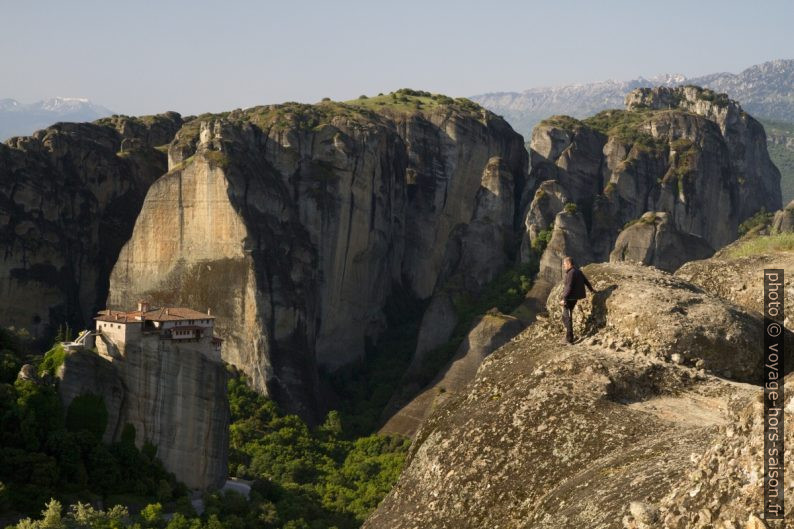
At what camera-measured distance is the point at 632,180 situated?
118125 millimetres

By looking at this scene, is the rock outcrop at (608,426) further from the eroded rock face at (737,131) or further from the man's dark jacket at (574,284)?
the eroded rock face at (737,131)

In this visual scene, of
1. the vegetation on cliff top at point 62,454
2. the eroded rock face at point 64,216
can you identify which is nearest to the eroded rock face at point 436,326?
the eroded rock face at point 64,216

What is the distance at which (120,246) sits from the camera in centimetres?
10181

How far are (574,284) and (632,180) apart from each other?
4159 inches

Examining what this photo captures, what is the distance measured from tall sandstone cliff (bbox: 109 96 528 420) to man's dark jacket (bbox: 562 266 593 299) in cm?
7380

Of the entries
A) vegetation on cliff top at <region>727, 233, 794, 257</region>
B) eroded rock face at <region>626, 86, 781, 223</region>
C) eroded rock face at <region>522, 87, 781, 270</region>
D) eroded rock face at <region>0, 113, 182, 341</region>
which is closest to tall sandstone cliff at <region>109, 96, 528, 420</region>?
eroded rock face at <region>522, 87, 781, 270</region>

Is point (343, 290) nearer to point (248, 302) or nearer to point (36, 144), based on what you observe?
point (248, 302)

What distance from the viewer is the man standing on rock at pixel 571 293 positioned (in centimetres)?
1488

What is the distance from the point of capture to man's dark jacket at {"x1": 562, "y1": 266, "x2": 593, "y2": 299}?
15.0m

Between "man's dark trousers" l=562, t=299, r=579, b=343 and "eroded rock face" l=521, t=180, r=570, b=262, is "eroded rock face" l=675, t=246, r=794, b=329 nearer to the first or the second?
"man's dark trousers" l=562, t=299, r=579, b=343

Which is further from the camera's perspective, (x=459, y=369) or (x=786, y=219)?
(x=786, y=219)

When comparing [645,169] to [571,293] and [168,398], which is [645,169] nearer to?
[168,398]

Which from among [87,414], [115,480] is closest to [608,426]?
[115,480]

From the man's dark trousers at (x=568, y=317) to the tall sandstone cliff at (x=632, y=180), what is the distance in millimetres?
84400
